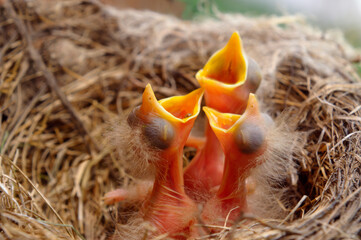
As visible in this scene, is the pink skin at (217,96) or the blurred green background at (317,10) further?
the blurred green background at (317,10)

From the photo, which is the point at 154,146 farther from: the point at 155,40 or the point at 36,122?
the point at 155,40

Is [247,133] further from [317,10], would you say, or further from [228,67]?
[317,10]

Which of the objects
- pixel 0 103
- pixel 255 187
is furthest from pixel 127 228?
pixel 0 103

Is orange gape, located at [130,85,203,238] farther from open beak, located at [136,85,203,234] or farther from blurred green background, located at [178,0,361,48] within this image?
blurred green background, located at [178,0,361,48]

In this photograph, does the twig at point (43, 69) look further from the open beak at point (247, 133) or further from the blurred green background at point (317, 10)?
the blurred green background at point (317, 10)

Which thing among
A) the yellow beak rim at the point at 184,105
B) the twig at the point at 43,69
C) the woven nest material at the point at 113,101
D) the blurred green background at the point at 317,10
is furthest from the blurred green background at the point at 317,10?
the yellow beak rim at the point at 184,105

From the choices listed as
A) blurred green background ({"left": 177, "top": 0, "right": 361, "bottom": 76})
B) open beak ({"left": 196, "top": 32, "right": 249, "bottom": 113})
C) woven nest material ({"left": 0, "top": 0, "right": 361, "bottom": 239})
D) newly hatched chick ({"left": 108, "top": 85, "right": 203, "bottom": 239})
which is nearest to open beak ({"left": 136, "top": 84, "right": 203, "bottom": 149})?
newly hatched chick ({"left": 108, "top": 85, "right": 203, "bottom": 239})
